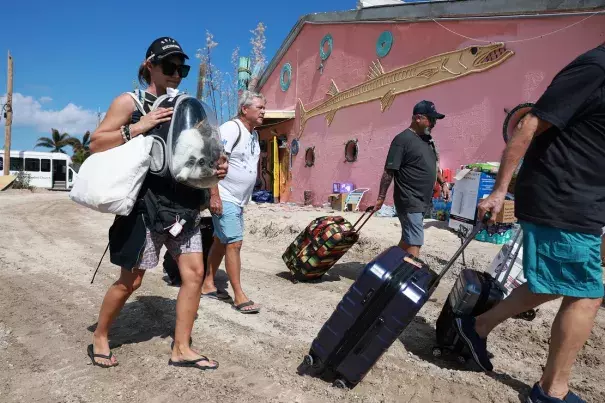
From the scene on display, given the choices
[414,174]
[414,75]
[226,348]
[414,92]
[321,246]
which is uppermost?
[414,75]

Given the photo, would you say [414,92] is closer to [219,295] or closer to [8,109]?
[219,295]

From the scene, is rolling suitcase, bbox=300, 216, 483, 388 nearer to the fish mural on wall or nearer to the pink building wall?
the pink building wall

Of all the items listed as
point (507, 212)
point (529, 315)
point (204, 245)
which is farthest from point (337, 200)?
point (529, 315)

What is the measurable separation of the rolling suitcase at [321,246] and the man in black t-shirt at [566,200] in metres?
2.24

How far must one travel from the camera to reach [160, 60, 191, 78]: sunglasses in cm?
249

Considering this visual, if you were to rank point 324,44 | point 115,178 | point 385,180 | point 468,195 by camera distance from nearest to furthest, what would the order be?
point 115,178 → point 385,180 → point 468,195 → point 324,44

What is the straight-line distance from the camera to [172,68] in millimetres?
2520

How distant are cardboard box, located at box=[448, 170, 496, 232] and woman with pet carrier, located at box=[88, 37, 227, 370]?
4.67m

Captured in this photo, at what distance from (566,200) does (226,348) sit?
2.15 m

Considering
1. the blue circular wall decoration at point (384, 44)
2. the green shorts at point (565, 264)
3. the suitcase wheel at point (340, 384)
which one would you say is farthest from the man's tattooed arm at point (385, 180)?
the blue circular wall decoration at point (384, 44)

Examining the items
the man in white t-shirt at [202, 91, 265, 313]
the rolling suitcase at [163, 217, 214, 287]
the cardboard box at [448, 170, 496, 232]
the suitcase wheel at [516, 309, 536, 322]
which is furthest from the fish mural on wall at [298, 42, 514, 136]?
the rolling suitcase at [163, 217, 214, 287]

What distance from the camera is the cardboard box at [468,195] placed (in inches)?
242

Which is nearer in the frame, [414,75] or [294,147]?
[414,75]

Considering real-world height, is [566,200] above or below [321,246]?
above
